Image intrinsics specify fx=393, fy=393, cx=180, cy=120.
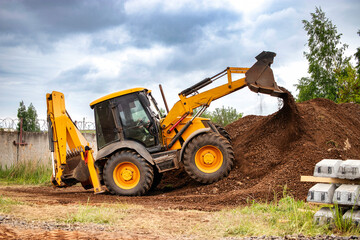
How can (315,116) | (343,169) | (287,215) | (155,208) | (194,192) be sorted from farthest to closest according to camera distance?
1. (315,116)
2. (194,192)
3. (155,208)
4. (287,215)
5. (343,169)

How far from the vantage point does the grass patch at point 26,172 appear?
13.8m

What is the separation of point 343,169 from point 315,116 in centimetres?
574

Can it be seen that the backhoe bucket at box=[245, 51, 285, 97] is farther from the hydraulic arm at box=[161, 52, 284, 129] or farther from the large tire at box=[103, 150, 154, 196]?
the large tire at box=[103, 150, 154, 196]

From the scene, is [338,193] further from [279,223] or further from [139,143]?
[139,143]

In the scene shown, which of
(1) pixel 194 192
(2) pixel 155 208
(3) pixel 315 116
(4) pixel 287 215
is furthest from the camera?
(3) pixel 315 116

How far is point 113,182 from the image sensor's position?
9.30 metres

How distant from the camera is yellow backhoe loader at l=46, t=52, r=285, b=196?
918 centimetres

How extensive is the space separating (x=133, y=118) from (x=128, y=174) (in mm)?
1328

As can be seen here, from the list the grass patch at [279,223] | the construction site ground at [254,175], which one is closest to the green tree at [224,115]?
the construction site ground at [254,175]

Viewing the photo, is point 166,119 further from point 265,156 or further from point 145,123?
point 265,156

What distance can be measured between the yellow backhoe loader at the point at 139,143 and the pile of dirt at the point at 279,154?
0.55 meters

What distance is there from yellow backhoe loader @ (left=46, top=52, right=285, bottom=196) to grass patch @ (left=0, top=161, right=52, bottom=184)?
15.8 feet

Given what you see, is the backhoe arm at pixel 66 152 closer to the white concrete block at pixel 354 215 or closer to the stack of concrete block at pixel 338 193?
the stack of concrete block at pixel 338 193

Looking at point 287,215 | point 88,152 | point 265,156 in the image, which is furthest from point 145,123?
point 287,215
